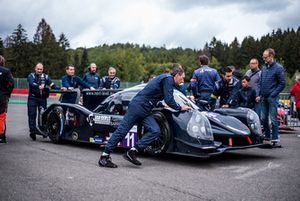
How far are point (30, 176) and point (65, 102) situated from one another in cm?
414

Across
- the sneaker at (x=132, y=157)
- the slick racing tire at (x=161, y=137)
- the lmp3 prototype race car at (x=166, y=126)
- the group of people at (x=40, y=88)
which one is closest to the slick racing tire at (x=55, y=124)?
the lmp3 prototype race car at (x=166, y=126)

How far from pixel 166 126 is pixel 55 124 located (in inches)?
123

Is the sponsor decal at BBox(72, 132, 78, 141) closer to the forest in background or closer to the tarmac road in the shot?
the tarmac road

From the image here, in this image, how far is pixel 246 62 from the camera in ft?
408

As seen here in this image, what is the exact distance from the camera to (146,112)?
6.35 m

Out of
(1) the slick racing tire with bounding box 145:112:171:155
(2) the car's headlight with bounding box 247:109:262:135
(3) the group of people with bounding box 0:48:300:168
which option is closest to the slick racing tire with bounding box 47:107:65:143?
(3) the group of people with bounding box 0:48:300:168

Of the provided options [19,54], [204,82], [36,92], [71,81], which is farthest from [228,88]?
[19,54]

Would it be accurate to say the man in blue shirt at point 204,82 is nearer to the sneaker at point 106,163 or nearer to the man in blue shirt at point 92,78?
the man in blue shirt at point 92,78

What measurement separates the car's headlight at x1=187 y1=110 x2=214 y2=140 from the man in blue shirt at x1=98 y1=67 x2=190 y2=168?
223mm

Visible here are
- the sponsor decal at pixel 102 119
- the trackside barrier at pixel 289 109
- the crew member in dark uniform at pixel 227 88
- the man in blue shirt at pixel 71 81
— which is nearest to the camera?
the sponsor decal at pixel 102 119

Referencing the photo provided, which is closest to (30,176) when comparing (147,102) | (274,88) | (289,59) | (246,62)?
(147,102)

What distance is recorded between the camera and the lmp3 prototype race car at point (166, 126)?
6.33 meters

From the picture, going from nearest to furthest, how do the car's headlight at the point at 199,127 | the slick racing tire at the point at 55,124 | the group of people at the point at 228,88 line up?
the car's headlight at the point at 199,127, the group of people at the point at 228,88, the slick racing tire at the point at 55,124

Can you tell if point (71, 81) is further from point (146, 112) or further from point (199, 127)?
point (199, 127)
